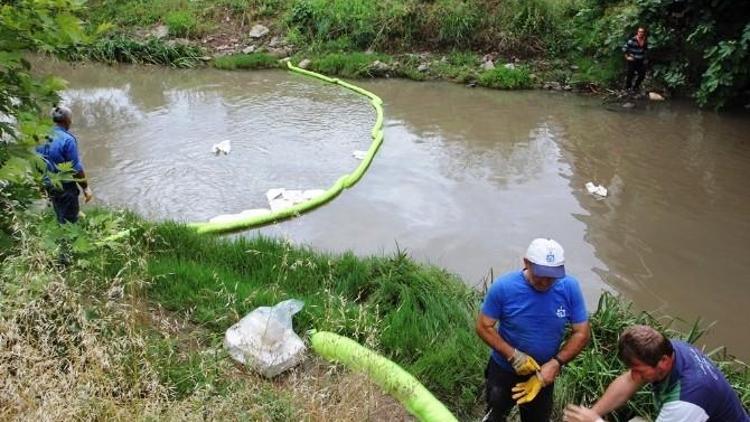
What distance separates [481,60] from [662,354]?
13366 millimetres

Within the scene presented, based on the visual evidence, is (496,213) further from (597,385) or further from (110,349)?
(110,349)

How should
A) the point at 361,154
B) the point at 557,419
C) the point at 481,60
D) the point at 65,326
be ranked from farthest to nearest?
the point at 481,60 < the point at 361,154 < the point at 557,419 < the point at 65,326

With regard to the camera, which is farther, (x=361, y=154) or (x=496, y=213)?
(x=361, y=154)

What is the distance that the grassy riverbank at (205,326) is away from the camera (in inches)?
119

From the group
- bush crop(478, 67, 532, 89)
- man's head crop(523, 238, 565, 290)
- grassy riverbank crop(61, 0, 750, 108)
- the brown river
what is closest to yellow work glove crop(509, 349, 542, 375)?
man's head crop(523, 238, 565, 290)

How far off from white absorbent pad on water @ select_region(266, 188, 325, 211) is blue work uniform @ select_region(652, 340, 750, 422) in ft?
18.9

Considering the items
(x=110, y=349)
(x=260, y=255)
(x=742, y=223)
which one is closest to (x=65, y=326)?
(x=110, y=349)

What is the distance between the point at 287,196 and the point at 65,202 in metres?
3.14

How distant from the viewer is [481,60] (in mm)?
15594

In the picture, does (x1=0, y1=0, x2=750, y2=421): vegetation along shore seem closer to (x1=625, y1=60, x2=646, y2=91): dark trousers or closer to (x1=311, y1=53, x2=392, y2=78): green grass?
(x1=625, y1=60, x2=646, y2=91): dark trousers

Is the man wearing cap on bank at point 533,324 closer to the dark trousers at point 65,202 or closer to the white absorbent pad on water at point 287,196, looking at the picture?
the dark trousers at point 65,202

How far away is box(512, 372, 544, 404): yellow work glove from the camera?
12.4 ft

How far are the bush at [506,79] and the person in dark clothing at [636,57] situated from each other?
2151mm

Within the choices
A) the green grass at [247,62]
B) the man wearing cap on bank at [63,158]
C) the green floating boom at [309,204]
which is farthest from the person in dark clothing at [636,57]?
the man wearing cap on bank at [63,158]
